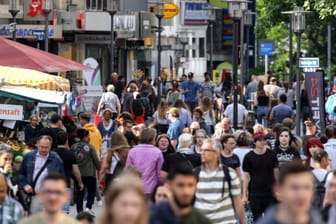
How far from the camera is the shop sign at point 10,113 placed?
24.7m

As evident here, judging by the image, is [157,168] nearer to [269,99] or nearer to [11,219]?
[11,219]

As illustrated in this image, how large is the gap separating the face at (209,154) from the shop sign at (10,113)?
978 centimetres

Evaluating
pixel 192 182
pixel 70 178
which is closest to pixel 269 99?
pixel 70 178

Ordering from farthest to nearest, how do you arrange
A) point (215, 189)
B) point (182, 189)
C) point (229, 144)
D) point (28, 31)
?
point (28, 31) < point (229, 144) < point (215, 189) < point (182, 189)

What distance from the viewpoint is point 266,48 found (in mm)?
78500

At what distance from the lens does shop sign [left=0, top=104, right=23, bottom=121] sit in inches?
974

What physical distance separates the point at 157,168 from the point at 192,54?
7289cm

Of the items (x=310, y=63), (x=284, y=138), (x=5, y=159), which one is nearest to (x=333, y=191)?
(x=5, y=159)

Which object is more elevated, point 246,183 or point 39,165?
point 39,165

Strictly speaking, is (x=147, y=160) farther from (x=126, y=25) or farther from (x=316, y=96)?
(x=126, y=25)

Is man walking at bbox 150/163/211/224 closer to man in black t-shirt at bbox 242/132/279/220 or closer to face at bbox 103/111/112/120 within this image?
man in black t-shirt at bbox 242/132/279/220

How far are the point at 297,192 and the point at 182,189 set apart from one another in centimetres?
222

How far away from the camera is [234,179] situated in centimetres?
1537

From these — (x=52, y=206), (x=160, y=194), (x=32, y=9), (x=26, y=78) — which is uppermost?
(x=32, y=9)
